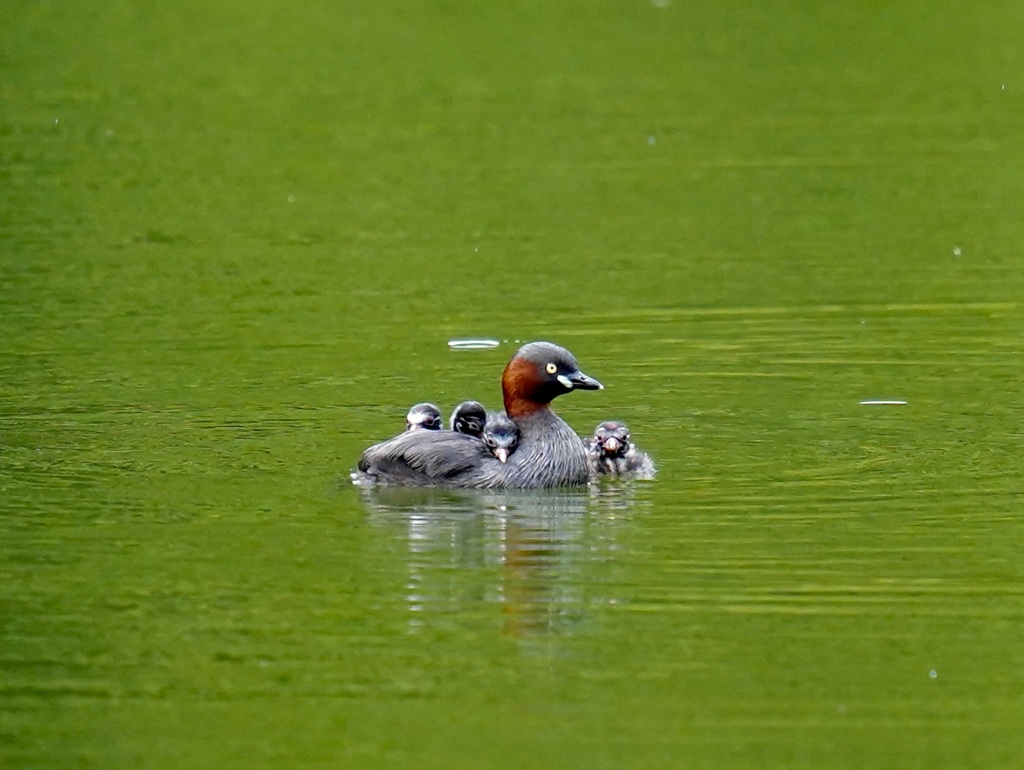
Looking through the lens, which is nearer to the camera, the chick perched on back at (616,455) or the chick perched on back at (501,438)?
the chick perched on back at (616,455)

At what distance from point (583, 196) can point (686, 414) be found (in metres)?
7.53

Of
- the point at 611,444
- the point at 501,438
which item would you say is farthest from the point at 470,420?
the point at 611,444

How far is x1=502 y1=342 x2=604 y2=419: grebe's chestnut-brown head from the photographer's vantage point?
12.8 m

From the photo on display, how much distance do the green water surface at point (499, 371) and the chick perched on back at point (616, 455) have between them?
19 cm

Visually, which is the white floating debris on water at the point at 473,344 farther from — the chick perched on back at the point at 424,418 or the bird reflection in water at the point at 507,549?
the bird reflection in water at the point at 507,549

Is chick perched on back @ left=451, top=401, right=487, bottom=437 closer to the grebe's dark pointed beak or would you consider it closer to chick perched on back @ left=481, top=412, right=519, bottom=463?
chick perched on back @ left=481, top=412, right=519, bottom=463

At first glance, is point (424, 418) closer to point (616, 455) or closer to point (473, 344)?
point (616, 455)

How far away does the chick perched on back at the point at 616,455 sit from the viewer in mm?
12430

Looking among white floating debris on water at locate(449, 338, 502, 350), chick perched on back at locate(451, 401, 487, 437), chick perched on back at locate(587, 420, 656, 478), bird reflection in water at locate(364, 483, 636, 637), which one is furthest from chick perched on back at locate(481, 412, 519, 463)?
white floating debris on water at locate(449, 338, 502, 350)

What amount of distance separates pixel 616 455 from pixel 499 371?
2742 millimetres

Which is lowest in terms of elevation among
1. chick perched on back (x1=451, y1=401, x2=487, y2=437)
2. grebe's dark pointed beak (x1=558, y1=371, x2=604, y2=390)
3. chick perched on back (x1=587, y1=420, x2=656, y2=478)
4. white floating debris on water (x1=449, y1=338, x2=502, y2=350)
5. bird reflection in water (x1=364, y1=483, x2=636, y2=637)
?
bird reflection in water (x1=364, y1=483, x2=636, y2=637)

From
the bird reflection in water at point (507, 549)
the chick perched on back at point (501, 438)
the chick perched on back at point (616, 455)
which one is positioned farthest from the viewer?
the chick perched on back at point (501, 438)

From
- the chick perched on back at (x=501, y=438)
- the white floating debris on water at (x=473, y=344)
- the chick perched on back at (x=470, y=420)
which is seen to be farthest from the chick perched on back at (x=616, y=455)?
the white floating debris on water at (x=473, y=344)

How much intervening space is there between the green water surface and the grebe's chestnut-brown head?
67 cm
